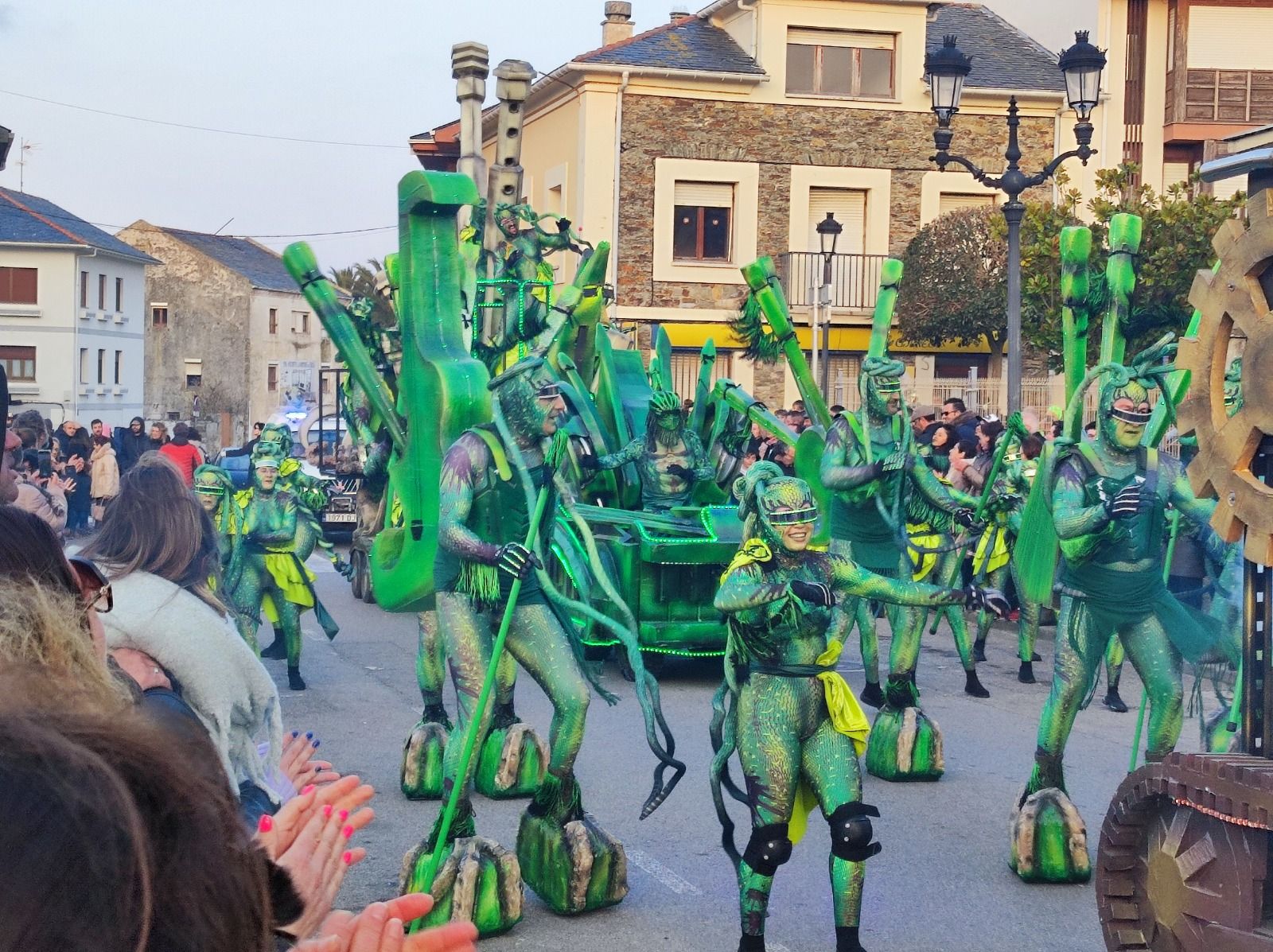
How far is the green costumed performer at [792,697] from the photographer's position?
5.45 metres

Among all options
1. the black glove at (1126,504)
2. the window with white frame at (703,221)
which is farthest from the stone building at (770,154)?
the black glove at (1126,504)

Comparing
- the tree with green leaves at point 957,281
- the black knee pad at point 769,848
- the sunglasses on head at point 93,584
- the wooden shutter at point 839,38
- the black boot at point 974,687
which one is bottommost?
the black boot at point 974,687

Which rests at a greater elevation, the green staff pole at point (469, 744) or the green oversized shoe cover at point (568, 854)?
the green staff pole at point (469, 744)

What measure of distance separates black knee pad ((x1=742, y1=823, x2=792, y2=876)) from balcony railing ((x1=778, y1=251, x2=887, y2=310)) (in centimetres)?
2418

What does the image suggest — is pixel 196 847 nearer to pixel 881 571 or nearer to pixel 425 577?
pixel 425 577

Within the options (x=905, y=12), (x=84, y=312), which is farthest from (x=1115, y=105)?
(x=84, y=312)

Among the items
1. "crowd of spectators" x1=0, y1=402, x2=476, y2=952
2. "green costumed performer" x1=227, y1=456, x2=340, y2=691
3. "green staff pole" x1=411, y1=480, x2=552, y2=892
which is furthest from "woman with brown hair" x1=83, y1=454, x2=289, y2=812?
"green costumed performer" x1=227, y1=456, x2=340, y2=691

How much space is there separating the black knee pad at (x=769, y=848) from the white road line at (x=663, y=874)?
1349 millimetres

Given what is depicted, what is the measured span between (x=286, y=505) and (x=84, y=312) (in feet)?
145

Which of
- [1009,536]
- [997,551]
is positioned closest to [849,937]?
[1009,536]

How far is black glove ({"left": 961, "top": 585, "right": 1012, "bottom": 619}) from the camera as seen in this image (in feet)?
17.8

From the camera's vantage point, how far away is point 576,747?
631 centimetres

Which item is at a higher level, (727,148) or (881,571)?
(727,148)

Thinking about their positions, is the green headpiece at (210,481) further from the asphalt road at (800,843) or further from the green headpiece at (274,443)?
the asphalt road at (800,843)
